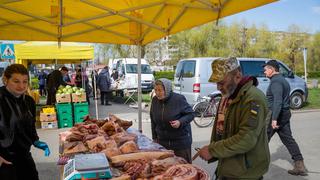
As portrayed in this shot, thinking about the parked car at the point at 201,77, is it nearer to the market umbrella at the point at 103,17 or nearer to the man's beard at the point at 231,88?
the market umbrella at the point at 103,17

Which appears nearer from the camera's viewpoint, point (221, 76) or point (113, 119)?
point (221, 76)

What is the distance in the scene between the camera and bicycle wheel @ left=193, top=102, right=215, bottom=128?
11.7 m

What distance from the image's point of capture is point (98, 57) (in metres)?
56.4

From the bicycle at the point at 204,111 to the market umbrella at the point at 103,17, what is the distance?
558cm

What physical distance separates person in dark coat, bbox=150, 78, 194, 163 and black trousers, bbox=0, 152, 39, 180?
1.70 meters

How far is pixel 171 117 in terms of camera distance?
4664 millimetres

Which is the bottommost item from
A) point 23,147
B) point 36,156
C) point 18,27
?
point 36,156

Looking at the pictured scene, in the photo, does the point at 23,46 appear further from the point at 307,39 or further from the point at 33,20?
the point at 307,39

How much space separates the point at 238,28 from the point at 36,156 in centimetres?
4833

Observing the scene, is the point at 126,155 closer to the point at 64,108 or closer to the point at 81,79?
the point at 64,108

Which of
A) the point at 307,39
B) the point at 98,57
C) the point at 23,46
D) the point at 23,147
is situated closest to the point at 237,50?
the point at 307,39

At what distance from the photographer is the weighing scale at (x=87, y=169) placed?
2523mm

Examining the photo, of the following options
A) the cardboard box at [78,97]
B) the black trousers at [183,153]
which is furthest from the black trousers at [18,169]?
the cardboard box at [78,97]

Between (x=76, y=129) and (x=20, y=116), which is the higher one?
(x=20, y=116)
